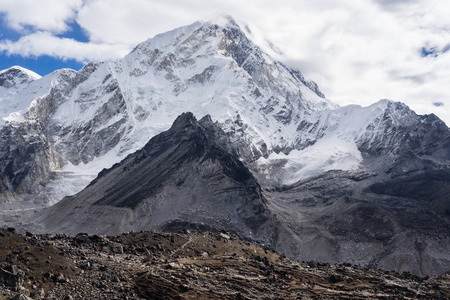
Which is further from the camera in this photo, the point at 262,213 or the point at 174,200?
the point at 174,200

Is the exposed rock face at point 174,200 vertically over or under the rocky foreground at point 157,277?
over

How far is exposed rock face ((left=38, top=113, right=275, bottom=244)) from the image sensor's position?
519 feet

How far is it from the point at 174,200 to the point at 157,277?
132 m

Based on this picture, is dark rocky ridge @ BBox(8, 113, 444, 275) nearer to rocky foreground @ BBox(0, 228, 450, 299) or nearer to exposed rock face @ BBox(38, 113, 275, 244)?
exposed rock face @ BBox(38, 113, 275, 244)

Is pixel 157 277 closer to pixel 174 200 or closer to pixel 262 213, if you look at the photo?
pixel 262 213

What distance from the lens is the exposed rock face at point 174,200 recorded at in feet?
519

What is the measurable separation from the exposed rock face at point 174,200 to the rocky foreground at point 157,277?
104893 mm

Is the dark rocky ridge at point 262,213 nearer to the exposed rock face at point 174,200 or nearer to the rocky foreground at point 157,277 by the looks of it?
the exposed rock face at point 174,200

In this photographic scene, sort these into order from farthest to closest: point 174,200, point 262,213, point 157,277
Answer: point 174,200 → point 262,213 → point 157,277

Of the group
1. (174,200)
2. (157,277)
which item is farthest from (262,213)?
(157,277)

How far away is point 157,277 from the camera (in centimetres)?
3869

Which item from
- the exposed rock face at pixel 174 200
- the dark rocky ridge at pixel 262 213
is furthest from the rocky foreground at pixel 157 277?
the exposed rock face at pixel 174 200

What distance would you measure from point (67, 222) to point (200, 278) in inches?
5537

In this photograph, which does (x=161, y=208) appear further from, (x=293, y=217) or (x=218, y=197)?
(x=293, y=217)
